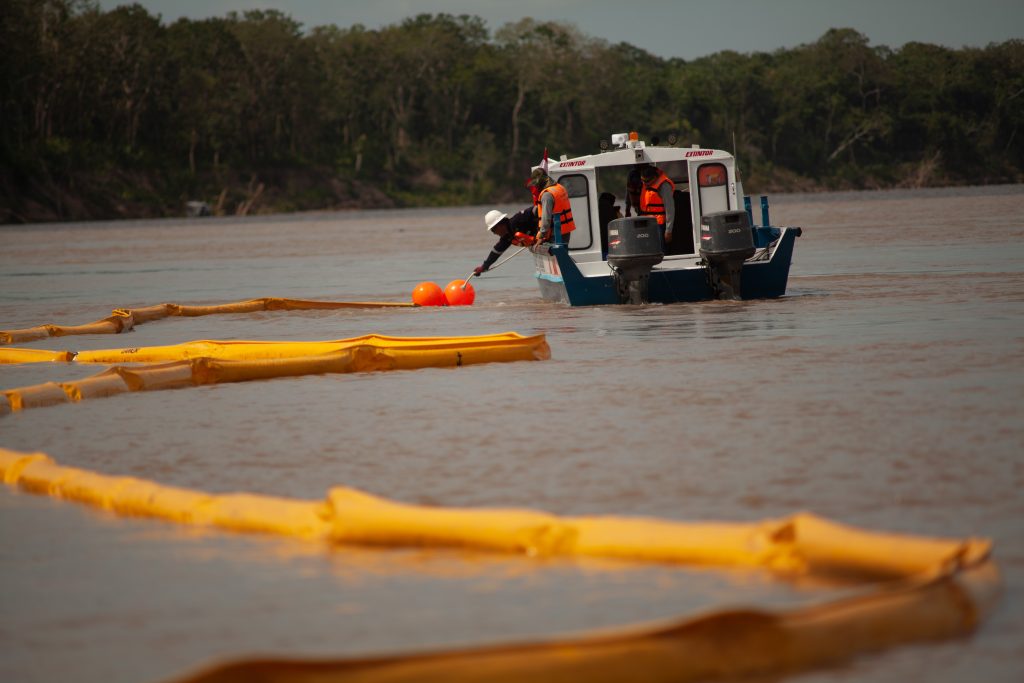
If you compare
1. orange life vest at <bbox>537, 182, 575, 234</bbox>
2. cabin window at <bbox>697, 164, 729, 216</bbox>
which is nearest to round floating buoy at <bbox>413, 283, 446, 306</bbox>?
orange life vest at <bbox>537, 182, 575, 234</bbox>

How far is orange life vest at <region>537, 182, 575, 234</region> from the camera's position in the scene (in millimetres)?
20422

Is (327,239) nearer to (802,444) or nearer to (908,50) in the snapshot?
(802,444)

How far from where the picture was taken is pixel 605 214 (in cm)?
2152

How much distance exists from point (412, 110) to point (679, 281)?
4600 inches

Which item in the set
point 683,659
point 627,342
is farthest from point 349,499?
point 627,342

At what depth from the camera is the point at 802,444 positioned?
9.02 metres

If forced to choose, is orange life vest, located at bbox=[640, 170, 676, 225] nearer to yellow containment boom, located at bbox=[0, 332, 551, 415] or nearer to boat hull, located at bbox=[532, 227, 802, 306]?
boat hull, located at bbox=[532, 227, 802, 306]

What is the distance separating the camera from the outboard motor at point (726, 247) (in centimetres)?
1955

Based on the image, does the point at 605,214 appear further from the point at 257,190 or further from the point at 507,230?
the point at 257,190

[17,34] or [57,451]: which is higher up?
[17,34]

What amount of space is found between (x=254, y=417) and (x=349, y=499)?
14.7 feet

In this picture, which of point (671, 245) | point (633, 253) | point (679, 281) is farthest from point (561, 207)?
point (671, 245)

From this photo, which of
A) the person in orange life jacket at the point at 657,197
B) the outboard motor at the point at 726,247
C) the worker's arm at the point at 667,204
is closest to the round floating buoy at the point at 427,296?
the person in orange life jacket at the point at 657,197

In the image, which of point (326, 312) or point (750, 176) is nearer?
point (326, 312)
